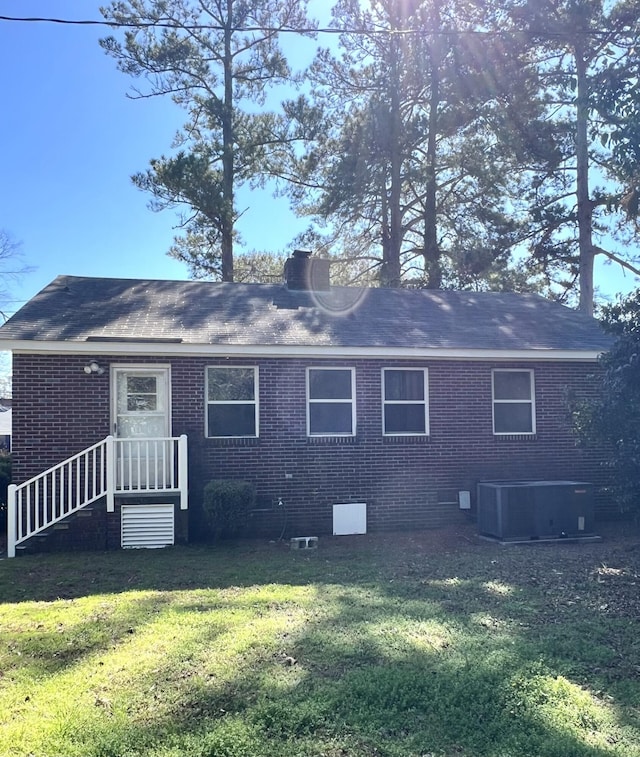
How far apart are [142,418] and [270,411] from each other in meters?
2.11

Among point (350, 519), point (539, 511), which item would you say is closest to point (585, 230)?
point (539, 511)

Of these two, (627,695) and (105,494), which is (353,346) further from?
(627,695)

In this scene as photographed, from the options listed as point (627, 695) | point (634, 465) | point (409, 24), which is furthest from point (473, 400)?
point (409, 24)

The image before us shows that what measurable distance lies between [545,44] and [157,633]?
19.3m

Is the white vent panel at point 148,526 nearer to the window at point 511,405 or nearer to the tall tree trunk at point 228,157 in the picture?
the window at point 511,405

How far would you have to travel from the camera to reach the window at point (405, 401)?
11414 millimetres

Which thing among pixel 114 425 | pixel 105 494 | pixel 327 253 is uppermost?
pixel 327 253

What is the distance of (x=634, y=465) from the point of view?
26.1 feet

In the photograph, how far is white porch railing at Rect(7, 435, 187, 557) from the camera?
30.7 ft

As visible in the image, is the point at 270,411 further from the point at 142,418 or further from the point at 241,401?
the point at 142,418

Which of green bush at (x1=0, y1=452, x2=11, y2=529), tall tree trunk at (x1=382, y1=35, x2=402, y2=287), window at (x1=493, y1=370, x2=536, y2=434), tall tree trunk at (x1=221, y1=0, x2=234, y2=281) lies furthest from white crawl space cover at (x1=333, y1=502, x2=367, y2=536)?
tall tree trunk at (x1=382, y1=35, x2=402, y2=287)

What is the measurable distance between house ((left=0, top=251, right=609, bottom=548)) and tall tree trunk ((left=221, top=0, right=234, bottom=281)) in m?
9.22

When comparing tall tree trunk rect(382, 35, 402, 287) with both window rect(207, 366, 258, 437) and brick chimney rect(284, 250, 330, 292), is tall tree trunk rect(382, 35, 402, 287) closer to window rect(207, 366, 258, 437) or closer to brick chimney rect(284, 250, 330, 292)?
brick chimney rect(284, 250, 330, 292)

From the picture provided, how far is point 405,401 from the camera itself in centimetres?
1147
